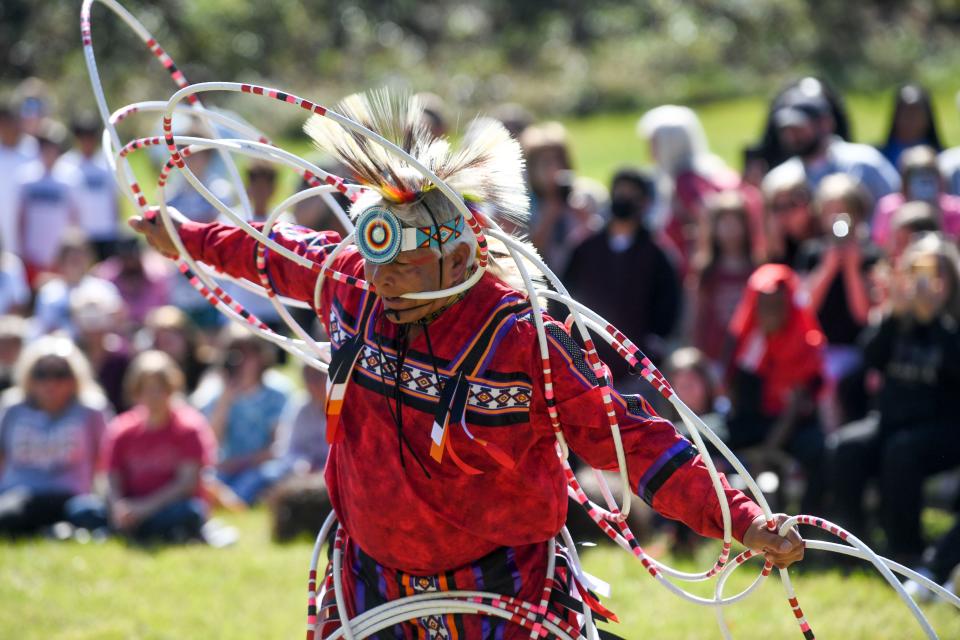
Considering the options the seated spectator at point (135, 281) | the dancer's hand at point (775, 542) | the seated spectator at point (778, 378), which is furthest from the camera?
the seated spectator at point (135, 281)

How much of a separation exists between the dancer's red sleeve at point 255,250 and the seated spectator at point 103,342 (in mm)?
5167

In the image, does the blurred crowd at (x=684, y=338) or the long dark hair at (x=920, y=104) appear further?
the long dark hair at (x=920, y=104)

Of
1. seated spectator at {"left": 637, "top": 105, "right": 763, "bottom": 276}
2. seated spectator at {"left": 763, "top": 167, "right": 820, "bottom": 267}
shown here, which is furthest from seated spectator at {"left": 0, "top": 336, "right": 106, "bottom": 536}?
seated spectator at {"left": 763, "top": 167, "right": 820, "bottom": 267}

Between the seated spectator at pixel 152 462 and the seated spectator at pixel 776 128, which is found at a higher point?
the seated spectator at pixel 776 128

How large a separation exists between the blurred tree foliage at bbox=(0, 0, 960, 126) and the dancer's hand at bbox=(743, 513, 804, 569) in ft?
63.5

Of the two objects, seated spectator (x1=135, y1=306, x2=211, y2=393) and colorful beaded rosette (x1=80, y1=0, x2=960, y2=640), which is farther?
seated spectator (x1=135, y1=306, x2=211, y2=393)

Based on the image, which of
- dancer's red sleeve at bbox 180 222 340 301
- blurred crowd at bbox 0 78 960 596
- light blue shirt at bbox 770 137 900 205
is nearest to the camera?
dancer's red sleeve at bbox 180 222 340 301

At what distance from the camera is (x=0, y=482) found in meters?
8.43

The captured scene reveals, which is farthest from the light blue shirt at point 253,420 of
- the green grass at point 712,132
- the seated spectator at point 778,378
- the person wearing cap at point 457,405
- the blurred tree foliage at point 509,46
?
the blurred tree foliage at point 509,46

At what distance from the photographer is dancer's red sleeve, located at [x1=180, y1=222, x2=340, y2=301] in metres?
4.44

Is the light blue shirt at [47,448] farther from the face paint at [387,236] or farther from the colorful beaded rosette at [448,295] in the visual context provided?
the face paint at [387,236]

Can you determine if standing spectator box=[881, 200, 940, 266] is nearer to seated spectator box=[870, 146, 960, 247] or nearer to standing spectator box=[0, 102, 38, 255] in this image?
seated spectator box=[870, 146, 960, 247]

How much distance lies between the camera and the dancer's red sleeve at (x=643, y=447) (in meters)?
3.71

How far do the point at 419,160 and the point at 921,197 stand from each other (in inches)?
204
